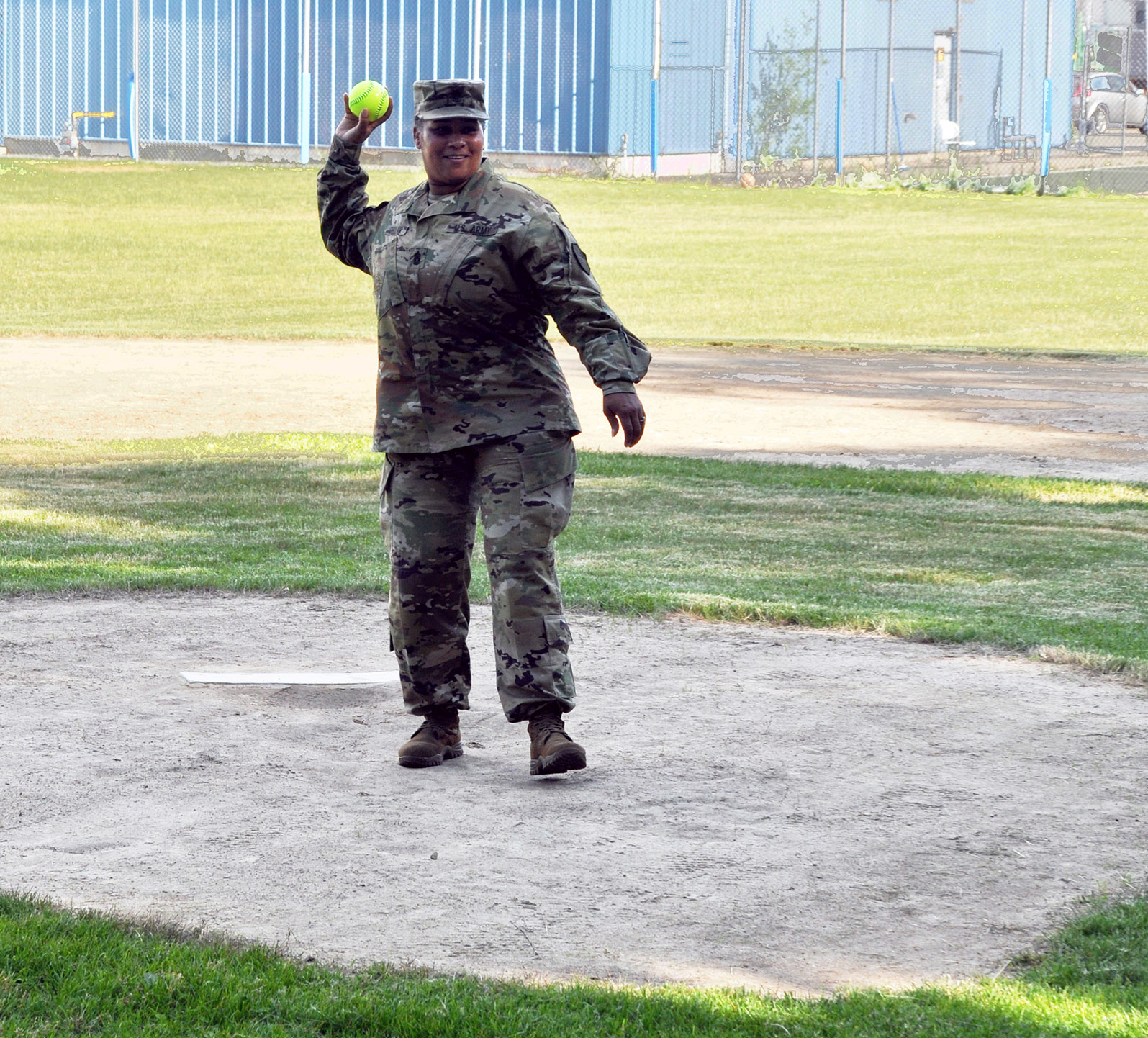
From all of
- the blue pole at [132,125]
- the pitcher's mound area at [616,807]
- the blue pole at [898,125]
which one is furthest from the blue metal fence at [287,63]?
the pitcher's mound area at [616,807]

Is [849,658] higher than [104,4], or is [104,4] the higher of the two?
[104,4]

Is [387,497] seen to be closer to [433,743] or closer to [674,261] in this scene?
[433,743]

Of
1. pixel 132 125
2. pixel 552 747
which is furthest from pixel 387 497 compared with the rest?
pixel 132 125

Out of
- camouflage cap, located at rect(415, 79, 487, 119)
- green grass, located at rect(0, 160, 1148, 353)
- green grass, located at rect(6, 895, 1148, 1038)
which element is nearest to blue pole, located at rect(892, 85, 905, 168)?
green grass, located at rect(0, 160, 1148, 353)

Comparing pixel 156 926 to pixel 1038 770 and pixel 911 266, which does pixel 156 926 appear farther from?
pixel 911 266

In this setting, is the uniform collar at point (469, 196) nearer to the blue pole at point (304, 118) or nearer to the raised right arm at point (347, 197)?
the raised right arm at point (347, 197)

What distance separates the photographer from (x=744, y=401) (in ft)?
53.2

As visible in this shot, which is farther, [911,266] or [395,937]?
[911,266]

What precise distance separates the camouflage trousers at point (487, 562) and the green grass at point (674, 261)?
16707mm

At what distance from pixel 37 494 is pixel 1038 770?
7357 mm

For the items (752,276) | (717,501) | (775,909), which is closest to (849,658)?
(775,909)

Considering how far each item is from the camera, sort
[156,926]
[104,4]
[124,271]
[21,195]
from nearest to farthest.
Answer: [156,926] → [124,271] → [21,195] → [104,4]

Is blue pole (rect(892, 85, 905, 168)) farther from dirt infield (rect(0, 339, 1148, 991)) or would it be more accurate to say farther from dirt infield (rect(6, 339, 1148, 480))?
dirt infield (rect(0, 339, 1148, 991))

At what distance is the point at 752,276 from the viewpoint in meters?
28.0
